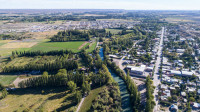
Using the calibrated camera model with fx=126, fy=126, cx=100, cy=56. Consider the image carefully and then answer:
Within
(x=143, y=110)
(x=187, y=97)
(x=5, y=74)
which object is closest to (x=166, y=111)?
(x=143, y=110)

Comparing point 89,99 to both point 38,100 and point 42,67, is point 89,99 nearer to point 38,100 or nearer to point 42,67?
point 38,100

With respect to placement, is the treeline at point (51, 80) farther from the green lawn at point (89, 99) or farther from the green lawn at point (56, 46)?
the green lawn at point (56, 46)

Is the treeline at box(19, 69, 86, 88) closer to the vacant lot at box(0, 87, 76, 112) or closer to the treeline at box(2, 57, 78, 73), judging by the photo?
the vacant lot at box(0, 87, 76, 112)

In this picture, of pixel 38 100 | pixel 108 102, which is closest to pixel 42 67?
pixel 38 100

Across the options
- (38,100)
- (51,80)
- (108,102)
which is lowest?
(38,100)

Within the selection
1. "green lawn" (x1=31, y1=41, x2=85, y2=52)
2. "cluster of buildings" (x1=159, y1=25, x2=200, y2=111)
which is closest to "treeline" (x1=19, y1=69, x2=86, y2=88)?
"cluster of buildings" (x1=159, y1=25, x2=200, y2=111)

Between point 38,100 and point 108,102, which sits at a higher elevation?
point 108,102

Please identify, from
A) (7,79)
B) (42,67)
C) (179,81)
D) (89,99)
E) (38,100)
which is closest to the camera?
(38,100)
